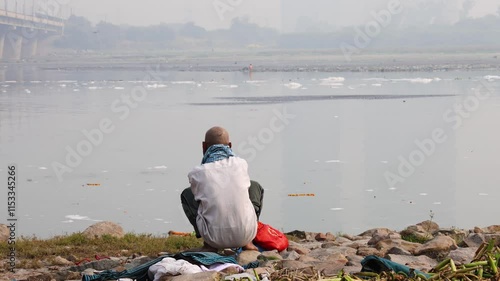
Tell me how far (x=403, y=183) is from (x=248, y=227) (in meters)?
6.21

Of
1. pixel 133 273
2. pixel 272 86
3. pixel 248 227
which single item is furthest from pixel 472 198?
pixel 272 86

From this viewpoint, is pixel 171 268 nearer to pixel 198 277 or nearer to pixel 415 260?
pixel 198 277

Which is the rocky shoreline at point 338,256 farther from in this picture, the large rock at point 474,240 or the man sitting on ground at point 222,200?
the man sitting on ground at point 222,200

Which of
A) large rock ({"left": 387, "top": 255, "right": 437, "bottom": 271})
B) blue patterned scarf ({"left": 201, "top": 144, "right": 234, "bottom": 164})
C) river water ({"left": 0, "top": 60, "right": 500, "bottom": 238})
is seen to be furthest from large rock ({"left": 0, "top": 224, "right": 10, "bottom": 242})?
large rock ({"left": 387, "top": 255, "right": 437, "bottom": 271})

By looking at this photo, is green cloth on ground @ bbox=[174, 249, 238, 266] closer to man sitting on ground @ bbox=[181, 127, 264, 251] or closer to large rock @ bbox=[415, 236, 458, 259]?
man sitting on ground @ bbox=[181, 127, 264, 251]

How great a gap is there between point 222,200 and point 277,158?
826 centimetres

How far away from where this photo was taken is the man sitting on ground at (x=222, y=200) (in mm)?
6750

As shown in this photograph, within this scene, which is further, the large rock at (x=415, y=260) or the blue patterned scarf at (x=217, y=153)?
the blue patterned scarf at (x=217, y=153)

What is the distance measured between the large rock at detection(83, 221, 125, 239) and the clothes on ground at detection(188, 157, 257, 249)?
7.30 ft

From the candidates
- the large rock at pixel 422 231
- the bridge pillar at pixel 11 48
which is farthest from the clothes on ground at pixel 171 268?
the bridge pillar at pixel 11 48

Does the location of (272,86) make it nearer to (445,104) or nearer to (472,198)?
(445,104)

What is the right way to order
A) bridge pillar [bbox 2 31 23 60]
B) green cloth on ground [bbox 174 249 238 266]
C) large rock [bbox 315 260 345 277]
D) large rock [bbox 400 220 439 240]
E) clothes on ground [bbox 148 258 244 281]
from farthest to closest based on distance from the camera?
1. bridge pillar [bbox 2 31 23 60]
2. large rock [bbox 400 220 439 240]
3. large rock [bbox 315 260 345 277]
4. green cloth on ground [bbox 174 249 238 266]
5. clothes on ground [bbox 148 258 244 281]

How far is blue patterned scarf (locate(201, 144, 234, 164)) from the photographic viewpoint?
6867 millimetres

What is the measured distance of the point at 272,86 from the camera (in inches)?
1463
